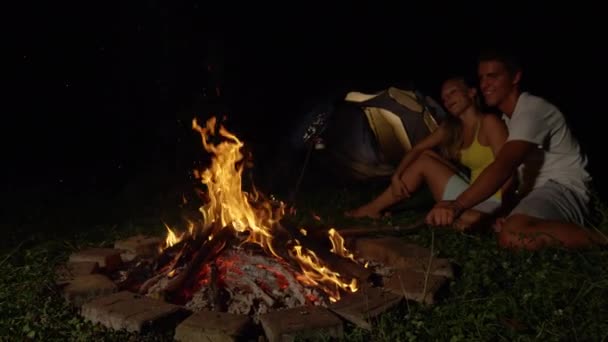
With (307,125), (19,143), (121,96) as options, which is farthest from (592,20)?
(19,143)

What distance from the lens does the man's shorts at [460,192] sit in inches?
195

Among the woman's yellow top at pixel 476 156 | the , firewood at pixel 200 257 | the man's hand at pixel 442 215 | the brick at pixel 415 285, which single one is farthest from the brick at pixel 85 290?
the woman's yellow top at pixel 476 156

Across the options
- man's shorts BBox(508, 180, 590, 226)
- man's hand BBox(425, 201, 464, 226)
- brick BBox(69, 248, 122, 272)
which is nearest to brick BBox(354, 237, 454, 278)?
man's hand BBox(425, 201, 464, 226)

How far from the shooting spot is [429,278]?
3555 millimetres

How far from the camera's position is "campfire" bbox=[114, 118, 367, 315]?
3.49 metres

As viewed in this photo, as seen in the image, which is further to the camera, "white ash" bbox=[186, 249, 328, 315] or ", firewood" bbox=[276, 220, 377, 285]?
", firewood" bbox=[276, 220, 377, 285]

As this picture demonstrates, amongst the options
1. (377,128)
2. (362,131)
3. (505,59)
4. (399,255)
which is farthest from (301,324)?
(362,131)

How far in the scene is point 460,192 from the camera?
5082 mm

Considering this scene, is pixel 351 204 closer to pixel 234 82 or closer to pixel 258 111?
pixel 258 111

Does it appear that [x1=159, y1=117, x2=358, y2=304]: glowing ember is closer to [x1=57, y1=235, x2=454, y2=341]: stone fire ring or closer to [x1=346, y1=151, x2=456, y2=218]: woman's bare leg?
[x1=57, y1=235, x2=454, y2=341]: stone fire ring

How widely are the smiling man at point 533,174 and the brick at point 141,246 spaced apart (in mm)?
2180

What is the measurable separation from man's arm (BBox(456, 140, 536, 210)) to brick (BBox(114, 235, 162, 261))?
238cm

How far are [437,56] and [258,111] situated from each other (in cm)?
374

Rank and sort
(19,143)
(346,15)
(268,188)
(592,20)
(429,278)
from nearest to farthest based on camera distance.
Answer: (429,278) < (268,188) < (19,143) < (592,20) < (346,15)
